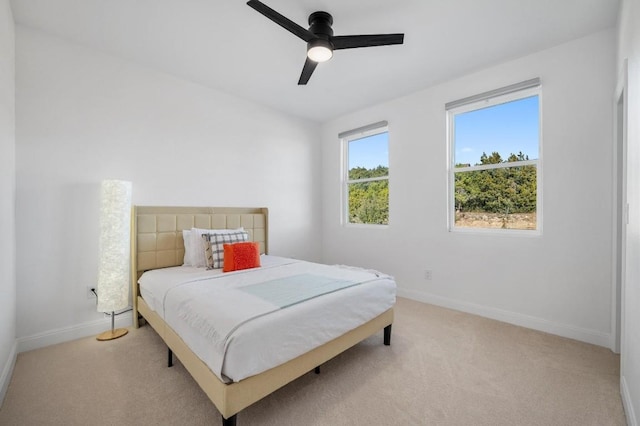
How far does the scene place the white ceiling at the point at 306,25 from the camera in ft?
7.16

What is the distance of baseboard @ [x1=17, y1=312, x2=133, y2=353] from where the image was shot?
7.88ft

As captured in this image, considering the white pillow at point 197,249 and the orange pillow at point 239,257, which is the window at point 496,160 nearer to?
the orange pillow at point 239,257

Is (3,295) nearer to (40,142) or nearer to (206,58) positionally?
(40,142)

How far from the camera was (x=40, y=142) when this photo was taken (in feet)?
8.22

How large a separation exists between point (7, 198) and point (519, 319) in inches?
183

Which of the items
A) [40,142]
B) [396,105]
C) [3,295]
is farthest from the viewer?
[396,105]

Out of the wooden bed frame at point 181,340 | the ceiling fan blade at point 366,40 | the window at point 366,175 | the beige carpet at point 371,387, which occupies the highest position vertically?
the ceiling fan blade at point 366,40

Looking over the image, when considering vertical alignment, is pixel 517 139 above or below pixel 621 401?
above

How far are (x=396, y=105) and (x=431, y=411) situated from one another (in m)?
3.56

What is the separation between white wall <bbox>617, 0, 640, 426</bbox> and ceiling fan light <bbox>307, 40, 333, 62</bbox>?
1.82m

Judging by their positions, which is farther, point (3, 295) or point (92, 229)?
point (92, 229)

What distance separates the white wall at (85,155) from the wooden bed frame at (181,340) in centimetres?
22

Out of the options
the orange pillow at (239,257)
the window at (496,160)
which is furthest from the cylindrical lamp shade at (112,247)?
the window at (496,160)

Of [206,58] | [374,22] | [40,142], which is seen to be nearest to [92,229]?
[40,142]
